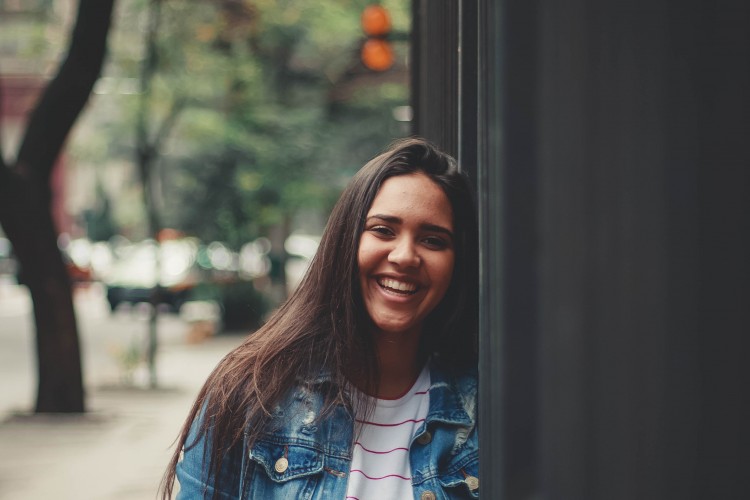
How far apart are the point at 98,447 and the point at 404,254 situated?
7219 millimetres

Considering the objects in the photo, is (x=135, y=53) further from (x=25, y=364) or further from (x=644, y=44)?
(x=644, y=44)

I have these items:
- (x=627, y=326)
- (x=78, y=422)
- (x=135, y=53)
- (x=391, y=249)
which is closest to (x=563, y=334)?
(x=627, y=326)

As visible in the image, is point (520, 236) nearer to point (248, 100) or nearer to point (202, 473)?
point (202, 473)

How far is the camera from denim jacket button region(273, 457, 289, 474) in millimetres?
2041

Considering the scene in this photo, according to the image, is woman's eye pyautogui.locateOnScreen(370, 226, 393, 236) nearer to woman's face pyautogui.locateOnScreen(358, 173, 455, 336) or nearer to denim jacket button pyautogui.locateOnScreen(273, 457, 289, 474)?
woman's face pyautogui.locateOnScreen(358, 173, 455, 336)

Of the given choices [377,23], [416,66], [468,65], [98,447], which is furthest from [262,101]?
[468,65]

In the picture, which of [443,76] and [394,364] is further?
[443,76]

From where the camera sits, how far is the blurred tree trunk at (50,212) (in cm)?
923

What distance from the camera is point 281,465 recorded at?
6.72 ft

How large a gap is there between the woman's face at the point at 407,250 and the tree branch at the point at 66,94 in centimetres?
815

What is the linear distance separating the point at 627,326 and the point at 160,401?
432 inches

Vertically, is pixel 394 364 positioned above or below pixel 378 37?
below

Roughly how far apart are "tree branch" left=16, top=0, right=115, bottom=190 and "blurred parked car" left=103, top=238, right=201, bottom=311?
12.0 m

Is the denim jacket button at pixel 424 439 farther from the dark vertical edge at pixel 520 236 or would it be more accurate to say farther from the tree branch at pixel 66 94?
the tree branch at pixel 66 94
